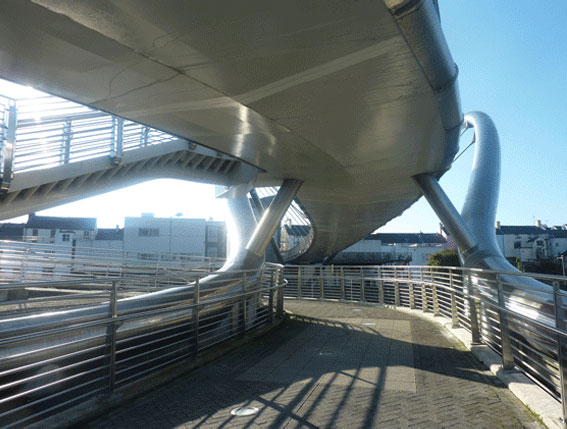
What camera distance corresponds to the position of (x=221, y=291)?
8.93m

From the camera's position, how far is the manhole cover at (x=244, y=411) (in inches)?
152

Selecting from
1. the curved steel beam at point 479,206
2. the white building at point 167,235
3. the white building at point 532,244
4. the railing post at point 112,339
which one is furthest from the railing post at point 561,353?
the white building at point 532,244

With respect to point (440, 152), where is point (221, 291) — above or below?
below

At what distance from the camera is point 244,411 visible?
12.9 ft

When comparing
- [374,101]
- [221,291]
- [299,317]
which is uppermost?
[374,101]

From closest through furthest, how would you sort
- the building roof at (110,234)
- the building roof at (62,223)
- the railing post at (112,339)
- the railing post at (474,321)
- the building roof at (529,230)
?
the railing post at (112,339), the railing post at (474,321), the building roof at (110,234), the building roof at (62,223), the building roof at (529,230)

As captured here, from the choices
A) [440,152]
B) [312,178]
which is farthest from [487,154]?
[312,178]

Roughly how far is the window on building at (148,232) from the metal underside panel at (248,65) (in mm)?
42905

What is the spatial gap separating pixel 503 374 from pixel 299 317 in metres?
5.96

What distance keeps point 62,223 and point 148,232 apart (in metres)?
20.2

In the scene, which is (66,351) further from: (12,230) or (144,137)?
(12,230)

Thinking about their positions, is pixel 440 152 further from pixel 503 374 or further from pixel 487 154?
pixel 503 374

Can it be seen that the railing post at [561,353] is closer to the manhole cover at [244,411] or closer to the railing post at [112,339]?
the manhole cover at [244,411]

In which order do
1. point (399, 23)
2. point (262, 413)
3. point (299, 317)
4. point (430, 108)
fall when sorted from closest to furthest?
point (262, 413) < point (399, 23) < point (430, 108) < point (299, 317)
